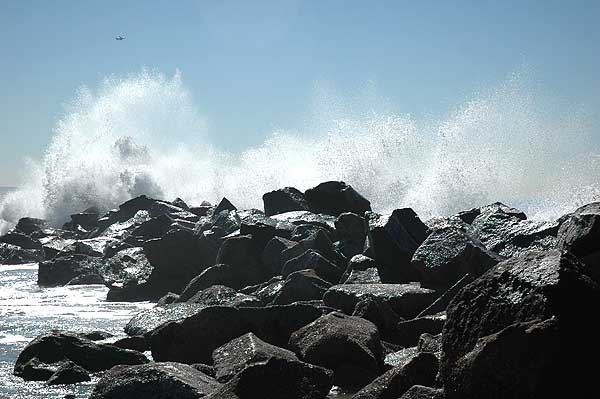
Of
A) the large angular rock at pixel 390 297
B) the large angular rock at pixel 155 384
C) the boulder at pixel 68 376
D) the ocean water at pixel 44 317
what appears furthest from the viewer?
the large angular rock at pixel 390 297

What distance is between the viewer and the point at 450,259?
1266 centimetres

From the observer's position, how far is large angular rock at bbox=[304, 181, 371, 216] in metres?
21.3

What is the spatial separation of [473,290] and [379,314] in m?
4.42

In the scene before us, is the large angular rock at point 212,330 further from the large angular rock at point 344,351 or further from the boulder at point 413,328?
the boulder at point 413,328

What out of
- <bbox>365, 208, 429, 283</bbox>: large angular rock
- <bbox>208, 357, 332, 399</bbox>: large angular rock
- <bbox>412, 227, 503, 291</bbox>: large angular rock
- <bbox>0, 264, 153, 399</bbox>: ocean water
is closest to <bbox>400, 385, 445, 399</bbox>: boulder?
<bbox>208, 357, 332, 399</bbox>: large angular rock

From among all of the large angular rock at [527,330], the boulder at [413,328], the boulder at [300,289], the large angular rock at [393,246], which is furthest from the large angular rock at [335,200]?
the large angular rock at [527,330]

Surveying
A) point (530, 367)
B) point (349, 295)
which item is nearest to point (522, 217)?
point (349, 295)

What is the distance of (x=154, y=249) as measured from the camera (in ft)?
63.7

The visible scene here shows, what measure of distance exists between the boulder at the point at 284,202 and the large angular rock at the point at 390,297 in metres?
10.1

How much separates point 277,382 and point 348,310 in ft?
15.9

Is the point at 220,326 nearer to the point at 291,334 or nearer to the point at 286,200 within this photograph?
the point at 291,334

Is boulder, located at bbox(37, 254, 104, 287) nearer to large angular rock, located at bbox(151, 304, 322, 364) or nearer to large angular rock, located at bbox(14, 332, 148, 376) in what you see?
large angular rock, located at bbox(14, 332, 148, 376)

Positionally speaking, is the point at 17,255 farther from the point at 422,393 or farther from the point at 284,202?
the point at 422,393

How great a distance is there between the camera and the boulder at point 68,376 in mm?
9852
